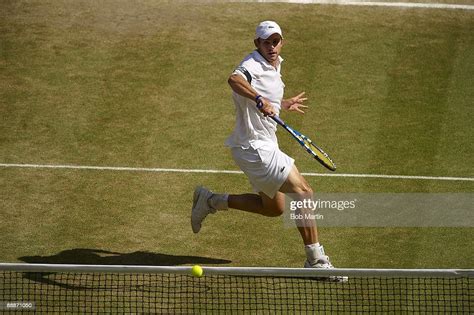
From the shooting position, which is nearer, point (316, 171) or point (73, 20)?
point (316, 171)

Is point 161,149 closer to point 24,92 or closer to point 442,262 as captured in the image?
point 24,92

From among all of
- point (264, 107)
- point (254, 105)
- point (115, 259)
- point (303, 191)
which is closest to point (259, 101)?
point (264, 107)

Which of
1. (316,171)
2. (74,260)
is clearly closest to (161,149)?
(316,171)

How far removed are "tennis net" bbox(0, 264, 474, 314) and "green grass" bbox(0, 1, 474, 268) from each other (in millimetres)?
629

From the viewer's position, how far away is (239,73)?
11414 mm

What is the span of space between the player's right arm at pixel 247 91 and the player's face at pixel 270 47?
0.50 meters

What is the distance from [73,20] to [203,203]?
682cm

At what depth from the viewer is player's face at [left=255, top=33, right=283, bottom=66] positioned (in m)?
11.6

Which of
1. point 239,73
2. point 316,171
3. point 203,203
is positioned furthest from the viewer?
point 316,171

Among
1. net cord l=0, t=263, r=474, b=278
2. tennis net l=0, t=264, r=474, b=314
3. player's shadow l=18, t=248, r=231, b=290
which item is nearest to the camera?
net cord l=0, t=263, r=474, b=278

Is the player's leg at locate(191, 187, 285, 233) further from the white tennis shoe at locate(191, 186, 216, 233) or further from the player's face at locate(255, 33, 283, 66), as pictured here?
the player's face at locate(255, 33, 283, 66)

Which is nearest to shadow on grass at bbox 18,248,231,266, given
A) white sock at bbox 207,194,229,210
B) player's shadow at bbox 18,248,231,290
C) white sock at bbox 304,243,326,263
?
player's shadow at bbox 18,248,231,290

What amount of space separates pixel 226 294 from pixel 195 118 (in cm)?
488

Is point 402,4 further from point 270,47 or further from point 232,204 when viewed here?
point 232,204
